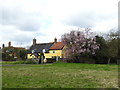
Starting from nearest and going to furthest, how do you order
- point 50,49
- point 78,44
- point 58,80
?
1. point 58,80
2. point 78,44
3. point 50,49

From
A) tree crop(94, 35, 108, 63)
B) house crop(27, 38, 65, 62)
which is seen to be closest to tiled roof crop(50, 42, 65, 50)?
house crop(27, 38, 65, 62)

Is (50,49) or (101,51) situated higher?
(50,49)

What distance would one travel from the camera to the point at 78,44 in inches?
1596

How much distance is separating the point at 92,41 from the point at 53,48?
723 inches

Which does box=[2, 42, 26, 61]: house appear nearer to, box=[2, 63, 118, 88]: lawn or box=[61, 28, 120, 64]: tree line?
box=[61, 28, 120, 64]: tree line

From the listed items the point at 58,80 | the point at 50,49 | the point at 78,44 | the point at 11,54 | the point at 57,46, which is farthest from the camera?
the point at 11,54

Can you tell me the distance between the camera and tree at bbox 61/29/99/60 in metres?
40.2

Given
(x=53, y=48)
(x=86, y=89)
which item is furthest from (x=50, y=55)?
(x=86, y=89)

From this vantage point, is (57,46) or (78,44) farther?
(57,46)

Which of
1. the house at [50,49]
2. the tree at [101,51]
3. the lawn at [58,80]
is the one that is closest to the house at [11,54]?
the house at [50,49]

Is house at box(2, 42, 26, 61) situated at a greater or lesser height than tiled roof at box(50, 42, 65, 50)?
lesser

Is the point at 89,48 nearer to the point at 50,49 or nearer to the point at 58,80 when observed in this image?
the point at 50,49

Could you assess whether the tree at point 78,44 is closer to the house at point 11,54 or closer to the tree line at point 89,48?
the tree line at point 89,48

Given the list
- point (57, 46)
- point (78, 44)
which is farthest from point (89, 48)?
point (57, 46)
